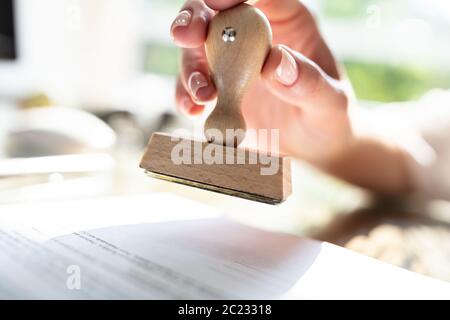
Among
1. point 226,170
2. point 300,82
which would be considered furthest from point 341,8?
point 226,170

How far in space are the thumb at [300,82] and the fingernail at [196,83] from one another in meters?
0.06

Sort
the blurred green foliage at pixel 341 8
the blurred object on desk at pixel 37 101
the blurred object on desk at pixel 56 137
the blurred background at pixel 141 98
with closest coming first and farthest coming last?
the blurred background at pixel 141 98 < the blurred object on desk at pixel 56 137 < the blurred object on desk at pixel 37 101 < the blurred green foliage at pixel 341 8

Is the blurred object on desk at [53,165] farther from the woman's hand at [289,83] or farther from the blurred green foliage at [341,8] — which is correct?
the blurred green foliage at [341,8]

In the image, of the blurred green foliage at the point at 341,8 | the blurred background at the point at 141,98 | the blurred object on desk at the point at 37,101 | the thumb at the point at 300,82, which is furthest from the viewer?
the blurred green foliage at the point at 341,8

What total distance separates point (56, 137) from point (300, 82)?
547 mm

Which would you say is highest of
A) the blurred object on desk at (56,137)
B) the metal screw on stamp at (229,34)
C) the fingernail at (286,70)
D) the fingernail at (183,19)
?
the fingernail at (183,19)

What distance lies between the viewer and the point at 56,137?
83cm

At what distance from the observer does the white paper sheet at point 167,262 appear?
282 mm

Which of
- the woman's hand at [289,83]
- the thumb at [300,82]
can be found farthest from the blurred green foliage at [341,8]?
the thumb at [300,82]

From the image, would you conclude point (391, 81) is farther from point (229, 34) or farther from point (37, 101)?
point (229, 34)

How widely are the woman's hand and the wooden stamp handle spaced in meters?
0.02

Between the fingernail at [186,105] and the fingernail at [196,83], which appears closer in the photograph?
the fingernail at [196,83]

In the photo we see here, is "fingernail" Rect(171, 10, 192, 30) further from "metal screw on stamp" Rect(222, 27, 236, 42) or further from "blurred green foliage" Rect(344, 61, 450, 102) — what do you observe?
"blurred green foliage" Rect(344, 61, 450, 102)

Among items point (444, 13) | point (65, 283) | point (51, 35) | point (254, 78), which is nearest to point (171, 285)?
point (65, 283)
